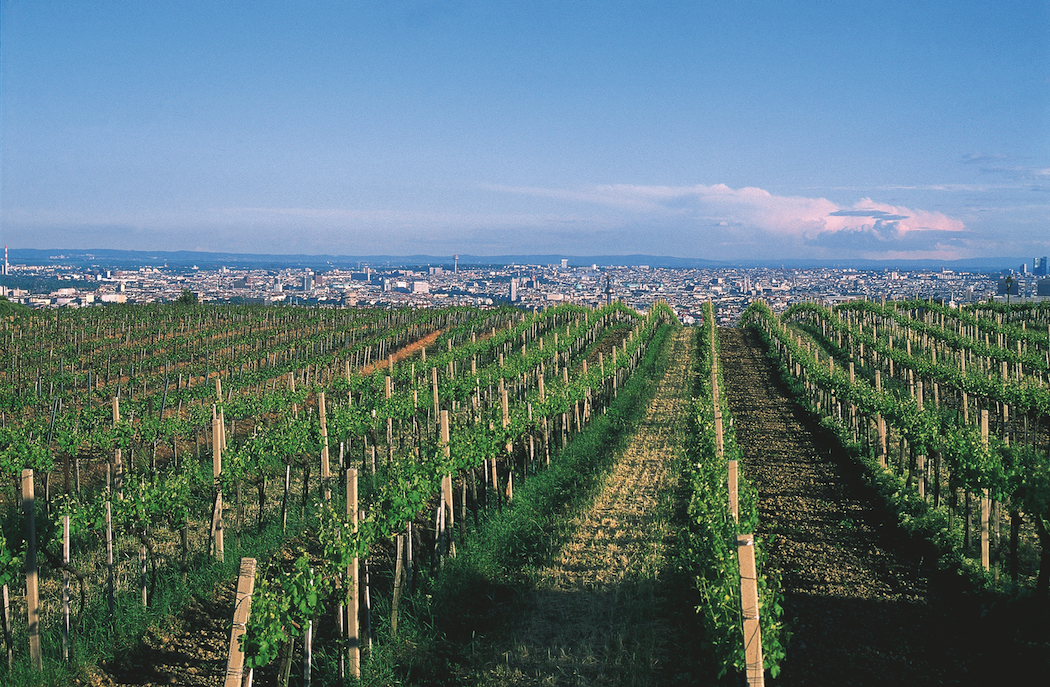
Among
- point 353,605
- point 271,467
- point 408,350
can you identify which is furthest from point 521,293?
point 353,605

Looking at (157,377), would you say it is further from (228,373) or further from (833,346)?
(833,346)

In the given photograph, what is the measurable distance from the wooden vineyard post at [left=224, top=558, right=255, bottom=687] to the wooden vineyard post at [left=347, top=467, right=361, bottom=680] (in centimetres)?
159

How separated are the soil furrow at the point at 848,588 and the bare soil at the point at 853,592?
1cm

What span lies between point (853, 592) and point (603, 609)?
3.00 m

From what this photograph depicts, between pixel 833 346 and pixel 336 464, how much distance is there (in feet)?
91.5

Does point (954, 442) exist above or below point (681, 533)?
above

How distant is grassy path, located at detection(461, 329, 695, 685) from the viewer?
7473 mm

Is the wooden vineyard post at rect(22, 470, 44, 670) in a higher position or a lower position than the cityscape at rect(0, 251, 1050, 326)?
lower

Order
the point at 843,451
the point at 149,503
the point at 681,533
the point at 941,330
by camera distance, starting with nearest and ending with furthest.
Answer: the point at 149,503
the point at 681,533
the point at 843,451
the point at 941,330

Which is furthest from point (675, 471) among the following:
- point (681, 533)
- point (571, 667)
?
point (571, 667)

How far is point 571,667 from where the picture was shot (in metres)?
7.52

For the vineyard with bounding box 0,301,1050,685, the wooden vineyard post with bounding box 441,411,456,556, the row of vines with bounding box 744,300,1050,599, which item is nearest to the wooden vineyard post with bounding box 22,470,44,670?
the vineyard with bounding box 0,301,1050,685

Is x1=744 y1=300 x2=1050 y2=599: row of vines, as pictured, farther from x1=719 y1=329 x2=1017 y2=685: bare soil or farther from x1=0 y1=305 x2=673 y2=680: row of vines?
x1=0 y1=305 x2=673 y2=680: row of vines

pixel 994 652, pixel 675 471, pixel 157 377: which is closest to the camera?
pixel 994 652
